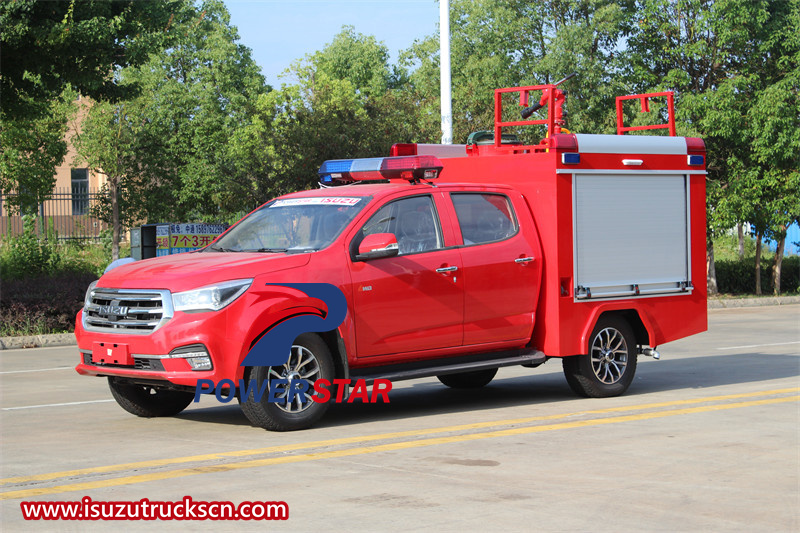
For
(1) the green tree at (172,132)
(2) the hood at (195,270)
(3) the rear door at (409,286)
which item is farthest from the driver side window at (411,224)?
(1) the green tree at (172,132)

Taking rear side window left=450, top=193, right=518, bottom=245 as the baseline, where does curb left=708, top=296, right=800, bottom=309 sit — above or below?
below

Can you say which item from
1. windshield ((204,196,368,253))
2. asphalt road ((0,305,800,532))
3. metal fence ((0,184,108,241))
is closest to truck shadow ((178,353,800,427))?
A: asphalt road ((0,305,800,532))

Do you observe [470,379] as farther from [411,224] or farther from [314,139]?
[314,139]

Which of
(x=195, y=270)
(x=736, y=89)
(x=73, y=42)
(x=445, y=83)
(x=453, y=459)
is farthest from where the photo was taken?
(x=736, y=89)

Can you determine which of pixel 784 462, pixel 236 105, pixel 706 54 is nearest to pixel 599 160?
pixel 784 462

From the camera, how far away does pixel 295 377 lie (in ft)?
28.0

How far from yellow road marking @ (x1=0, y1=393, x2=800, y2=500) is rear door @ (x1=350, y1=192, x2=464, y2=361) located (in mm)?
1148

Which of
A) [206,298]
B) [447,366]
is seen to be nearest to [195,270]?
[206,298]

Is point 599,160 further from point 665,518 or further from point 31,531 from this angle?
point 31,531

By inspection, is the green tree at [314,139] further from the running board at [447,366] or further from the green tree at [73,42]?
the running board at [447,366]

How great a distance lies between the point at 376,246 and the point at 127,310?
2.11 metres

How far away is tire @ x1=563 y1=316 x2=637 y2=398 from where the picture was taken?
1054cm

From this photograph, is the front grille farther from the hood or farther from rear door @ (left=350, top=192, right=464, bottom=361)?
rear door @ (left=350, top=192, right=464, bottom=361)

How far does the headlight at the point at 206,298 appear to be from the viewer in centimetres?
821
